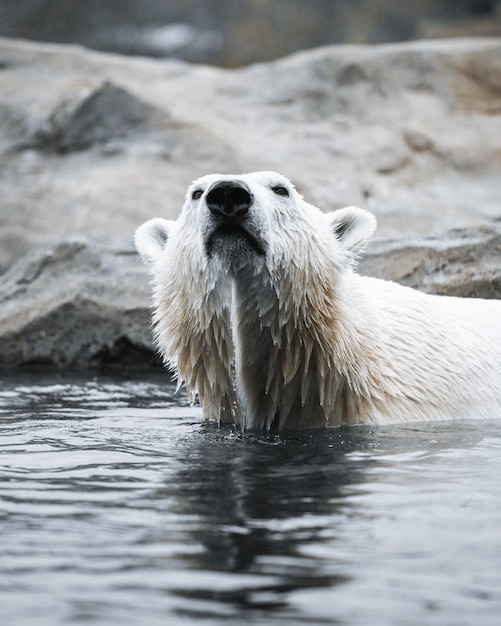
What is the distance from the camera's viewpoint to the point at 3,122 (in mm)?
10047

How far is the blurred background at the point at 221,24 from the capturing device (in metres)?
20.8

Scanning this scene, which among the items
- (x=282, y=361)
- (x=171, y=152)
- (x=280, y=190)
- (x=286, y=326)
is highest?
(x=171, y=152)

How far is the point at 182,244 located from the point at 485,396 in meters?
1.52

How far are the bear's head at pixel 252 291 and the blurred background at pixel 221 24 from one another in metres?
17.2

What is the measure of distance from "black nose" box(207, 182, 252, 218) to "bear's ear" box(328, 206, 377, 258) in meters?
0.76

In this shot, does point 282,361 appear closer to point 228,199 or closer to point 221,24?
point 228,199

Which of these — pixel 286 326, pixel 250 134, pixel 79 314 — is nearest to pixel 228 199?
pixel 286 326

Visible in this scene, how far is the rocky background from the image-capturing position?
6.85m

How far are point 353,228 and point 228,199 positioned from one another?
87 cm

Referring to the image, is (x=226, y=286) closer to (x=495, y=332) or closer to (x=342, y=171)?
(x=495, y=332)

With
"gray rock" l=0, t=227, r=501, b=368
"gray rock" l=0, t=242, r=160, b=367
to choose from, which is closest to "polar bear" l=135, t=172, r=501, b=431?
"gray rock" l=0, t=227, r=501, b=368

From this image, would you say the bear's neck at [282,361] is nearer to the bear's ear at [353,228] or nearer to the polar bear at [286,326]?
the polar bear at [286,326]

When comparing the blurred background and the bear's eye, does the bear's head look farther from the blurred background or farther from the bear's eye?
the blurred background

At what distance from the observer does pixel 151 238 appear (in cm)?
462
